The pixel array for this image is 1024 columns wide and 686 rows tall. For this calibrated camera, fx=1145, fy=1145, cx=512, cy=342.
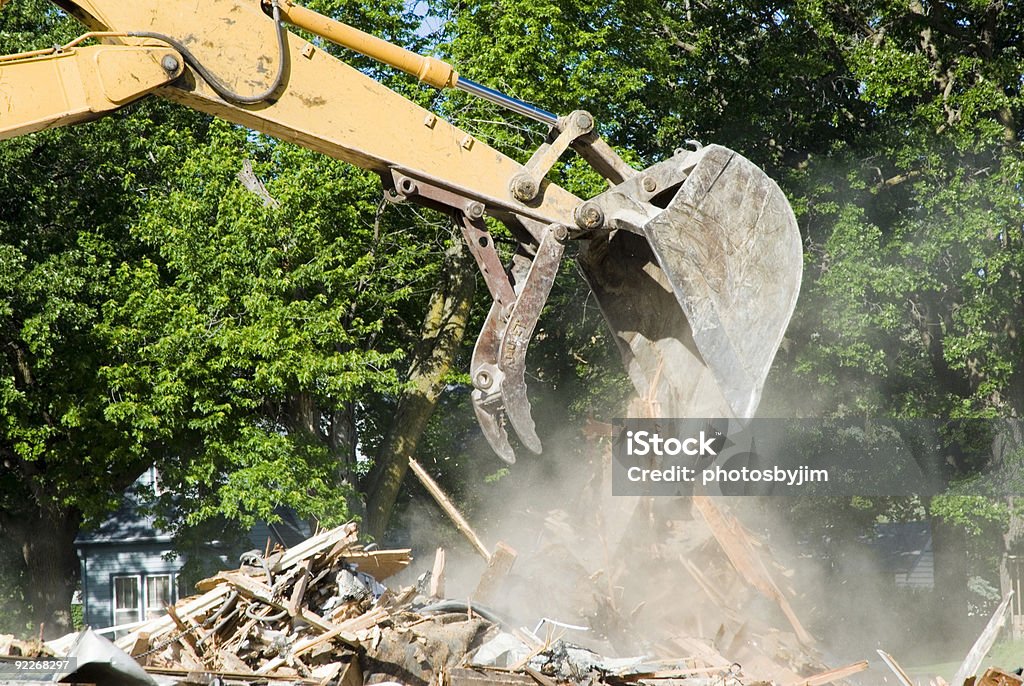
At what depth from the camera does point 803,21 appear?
67.8ft

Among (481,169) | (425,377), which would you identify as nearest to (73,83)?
(481,169)

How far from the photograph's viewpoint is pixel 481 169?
21.7 ft

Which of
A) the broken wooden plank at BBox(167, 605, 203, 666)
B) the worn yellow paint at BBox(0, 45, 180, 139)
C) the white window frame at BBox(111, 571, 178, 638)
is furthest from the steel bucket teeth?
the white window frame at BBox(111, 571, 178, 638)

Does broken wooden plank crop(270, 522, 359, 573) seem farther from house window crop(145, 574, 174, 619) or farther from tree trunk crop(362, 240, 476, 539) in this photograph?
house window crop(145, 574, 174, 619)

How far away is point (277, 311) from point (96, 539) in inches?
603

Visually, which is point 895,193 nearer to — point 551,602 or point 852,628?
point 852,628

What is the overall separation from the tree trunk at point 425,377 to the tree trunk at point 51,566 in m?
4.95

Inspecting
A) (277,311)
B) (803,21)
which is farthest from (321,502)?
(803,21)

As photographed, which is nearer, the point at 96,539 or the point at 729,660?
the point at 729,660

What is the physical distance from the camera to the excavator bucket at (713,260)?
6375 mm

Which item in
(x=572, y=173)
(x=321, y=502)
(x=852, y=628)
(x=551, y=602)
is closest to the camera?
(x=551, y=602)

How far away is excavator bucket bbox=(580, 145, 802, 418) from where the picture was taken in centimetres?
638

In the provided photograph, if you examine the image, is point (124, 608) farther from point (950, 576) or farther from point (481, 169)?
point (481, 169)

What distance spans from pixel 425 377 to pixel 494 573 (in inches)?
318
